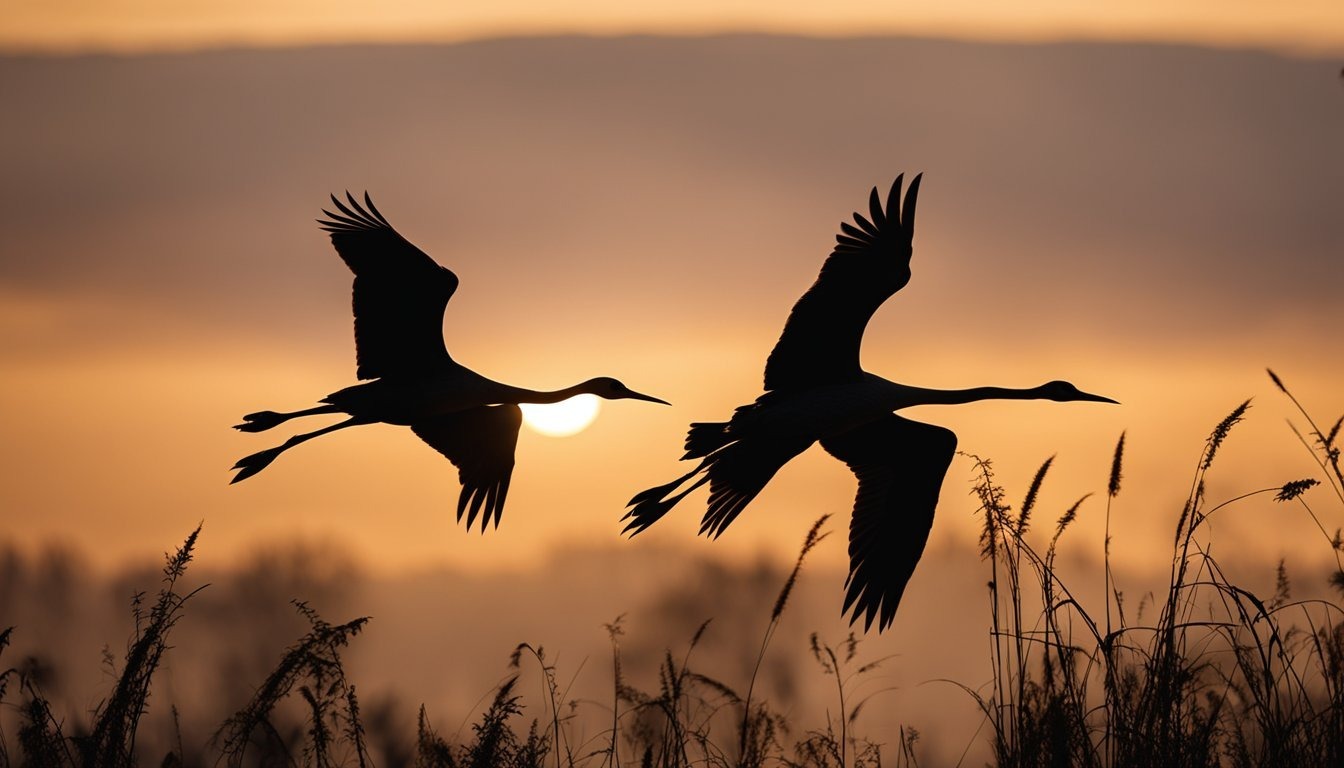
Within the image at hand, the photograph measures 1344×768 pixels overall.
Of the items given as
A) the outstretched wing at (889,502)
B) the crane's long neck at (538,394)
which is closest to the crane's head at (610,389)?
the crane's long neck at (538,394)

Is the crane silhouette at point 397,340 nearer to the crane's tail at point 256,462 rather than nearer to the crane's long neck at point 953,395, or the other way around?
the crane's tail at point 256,462

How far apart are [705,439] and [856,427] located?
108 centimetres

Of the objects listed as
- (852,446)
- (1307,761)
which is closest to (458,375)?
(852,446)

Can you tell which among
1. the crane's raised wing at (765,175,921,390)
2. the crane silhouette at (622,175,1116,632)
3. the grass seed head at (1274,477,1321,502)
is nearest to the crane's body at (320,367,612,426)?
the crane silhouette at (622,175,1116,632)

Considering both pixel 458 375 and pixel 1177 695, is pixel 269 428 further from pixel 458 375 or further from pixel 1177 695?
pixel 1177 695

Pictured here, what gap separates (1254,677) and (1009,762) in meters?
1.01

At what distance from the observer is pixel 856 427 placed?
10750mm

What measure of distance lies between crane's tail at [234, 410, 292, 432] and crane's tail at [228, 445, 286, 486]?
219 mm

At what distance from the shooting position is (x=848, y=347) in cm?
1049

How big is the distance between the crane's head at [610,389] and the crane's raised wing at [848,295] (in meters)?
2.85

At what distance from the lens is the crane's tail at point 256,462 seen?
12.5m

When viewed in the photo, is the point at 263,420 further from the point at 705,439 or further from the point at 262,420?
the point at 705,439

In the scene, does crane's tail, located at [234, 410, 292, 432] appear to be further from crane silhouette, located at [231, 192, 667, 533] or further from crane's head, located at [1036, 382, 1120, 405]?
crane's head, located at [1036, 382, 1120, 405]

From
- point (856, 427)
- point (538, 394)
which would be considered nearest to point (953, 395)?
point (856, 427)
